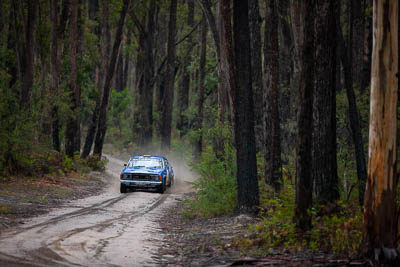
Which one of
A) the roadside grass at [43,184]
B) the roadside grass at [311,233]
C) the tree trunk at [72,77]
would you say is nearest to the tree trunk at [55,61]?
the tree trunk at [72,77]

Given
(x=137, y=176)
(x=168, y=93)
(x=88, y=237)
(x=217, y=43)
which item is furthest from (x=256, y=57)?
(x=168, y=93)

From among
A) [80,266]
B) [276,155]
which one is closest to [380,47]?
[80,266]

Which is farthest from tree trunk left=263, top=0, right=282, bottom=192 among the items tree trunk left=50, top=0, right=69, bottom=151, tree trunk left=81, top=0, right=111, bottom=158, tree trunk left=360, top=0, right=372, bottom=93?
tree trunk left=81, top=0, right=111, bottom=158

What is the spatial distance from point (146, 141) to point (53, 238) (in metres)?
34.2

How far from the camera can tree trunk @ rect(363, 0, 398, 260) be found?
8188 millimetres

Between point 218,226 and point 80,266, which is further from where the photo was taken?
point 218,226

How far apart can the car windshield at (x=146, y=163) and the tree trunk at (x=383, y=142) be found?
16.2 m

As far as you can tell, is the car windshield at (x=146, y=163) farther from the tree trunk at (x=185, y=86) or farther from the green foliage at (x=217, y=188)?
the tree trunk at (x=185, y=86)

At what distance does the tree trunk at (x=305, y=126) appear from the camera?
9836mm

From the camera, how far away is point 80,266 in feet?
25.8

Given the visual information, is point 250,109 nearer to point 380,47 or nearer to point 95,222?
point 95,222

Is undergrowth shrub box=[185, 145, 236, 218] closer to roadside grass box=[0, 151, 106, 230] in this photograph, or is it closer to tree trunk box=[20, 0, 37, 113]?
roadside grass box=[0, 151, 106, 230]

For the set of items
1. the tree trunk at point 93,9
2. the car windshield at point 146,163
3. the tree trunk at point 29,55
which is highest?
the tree trunk at point 93,9

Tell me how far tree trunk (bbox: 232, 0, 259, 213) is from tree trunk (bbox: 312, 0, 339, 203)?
222cm
